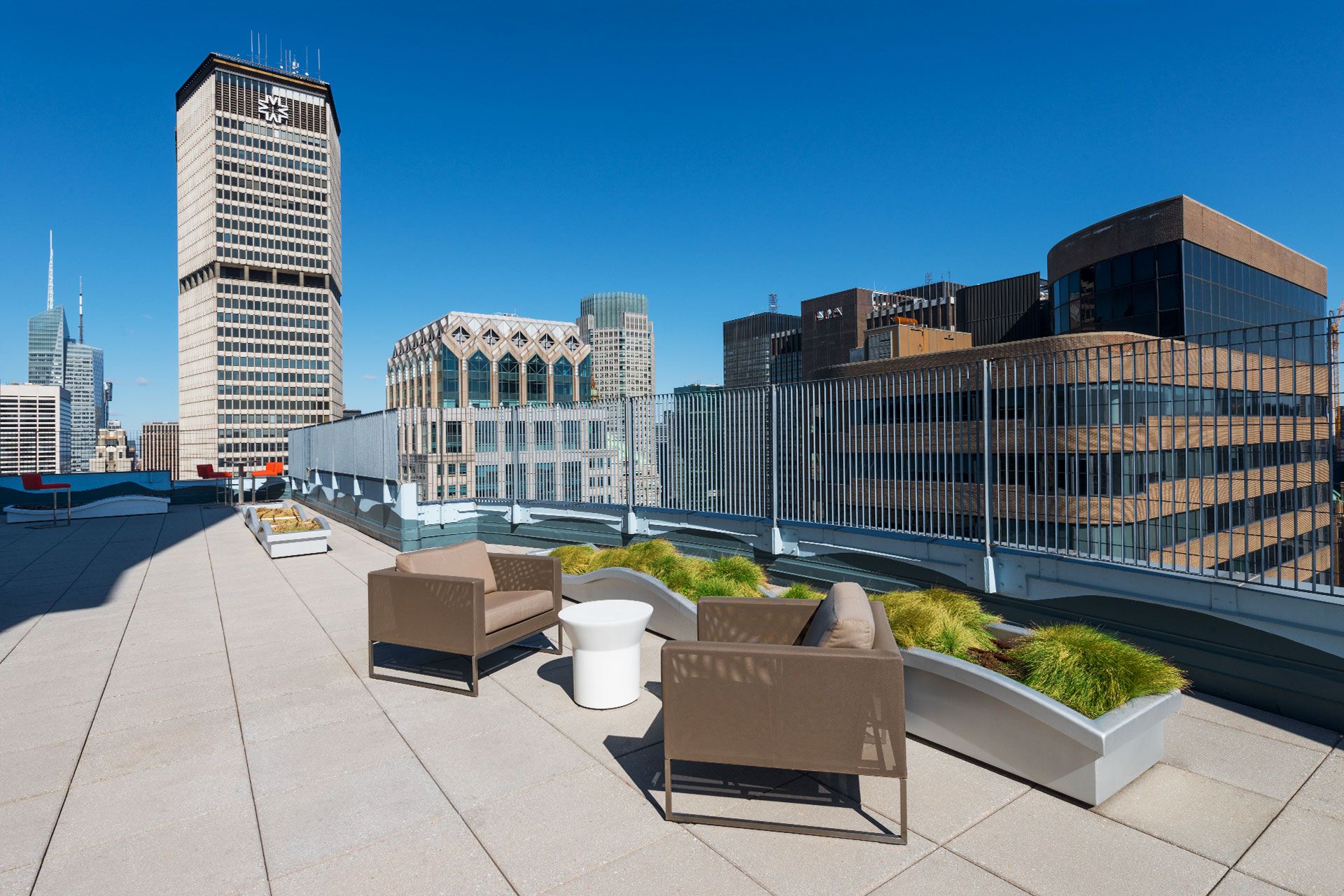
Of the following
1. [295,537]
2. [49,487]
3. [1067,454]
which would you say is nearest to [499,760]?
[1067,454]

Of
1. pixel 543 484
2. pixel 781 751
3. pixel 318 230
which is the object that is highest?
pixel 318 230

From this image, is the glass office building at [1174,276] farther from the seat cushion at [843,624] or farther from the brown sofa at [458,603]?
the seat cushion at [843,624]

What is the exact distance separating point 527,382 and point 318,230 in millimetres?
63075

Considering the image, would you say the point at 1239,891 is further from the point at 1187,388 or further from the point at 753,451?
the point at 753,451

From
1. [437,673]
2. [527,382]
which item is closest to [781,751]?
[437,673]

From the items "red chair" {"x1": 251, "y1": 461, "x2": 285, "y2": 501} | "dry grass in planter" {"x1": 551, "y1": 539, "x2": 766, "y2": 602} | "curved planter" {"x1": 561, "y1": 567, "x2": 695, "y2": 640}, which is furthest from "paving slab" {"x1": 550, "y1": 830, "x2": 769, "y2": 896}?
"red chair" {"x1": 251, "y1": 461, "x2": 285, "y2": 501}

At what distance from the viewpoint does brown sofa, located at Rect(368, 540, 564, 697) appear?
4754mm

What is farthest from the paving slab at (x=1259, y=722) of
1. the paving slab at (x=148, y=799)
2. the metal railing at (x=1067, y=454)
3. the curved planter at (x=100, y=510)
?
the curved planter at (x=100, y=510)

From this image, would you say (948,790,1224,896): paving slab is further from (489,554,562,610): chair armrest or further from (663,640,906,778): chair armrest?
(489,554,562,610): chair armrest

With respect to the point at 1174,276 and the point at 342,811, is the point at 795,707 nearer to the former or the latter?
the point at 342,811

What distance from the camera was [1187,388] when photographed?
4.80 metres

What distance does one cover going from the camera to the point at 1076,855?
2.80 meters

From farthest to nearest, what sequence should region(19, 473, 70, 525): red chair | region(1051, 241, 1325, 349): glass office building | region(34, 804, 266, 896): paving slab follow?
region(1051, 241, 1325, 349): glass office building, region(19, 473, 70, 525): red chair, region(34, 804, 266, 896): paving slab

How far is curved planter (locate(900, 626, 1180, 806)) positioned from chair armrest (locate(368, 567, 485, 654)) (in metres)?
2.89
